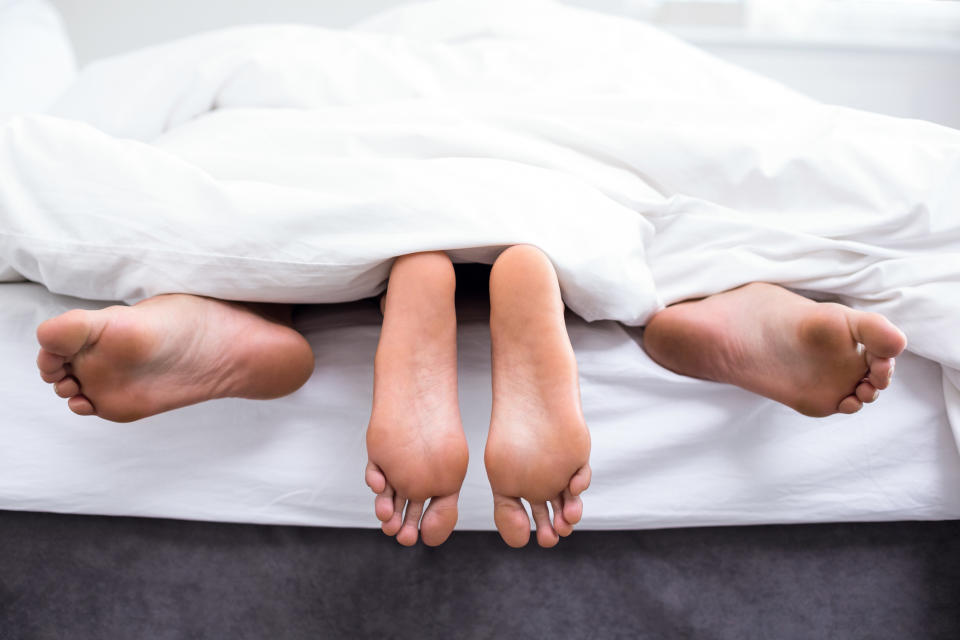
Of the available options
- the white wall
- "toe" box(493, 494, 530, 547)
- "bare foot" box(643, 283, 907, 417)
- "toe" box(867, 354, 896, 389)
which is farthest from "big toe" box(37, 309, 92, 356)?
the white wall

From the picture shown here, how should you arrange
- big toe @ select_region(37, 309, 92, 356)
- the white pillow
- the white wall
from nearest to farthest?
big toe @ select_region(37, 309, 92, 356) → the white pillow → the white wall

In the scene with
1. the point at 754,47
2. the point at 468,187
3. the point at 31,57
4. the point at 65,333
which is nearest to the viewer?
the point at 65,333

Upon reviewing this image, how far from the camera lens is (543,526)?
1.69ft

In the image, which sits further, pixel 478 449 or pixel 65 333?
pixel 478 449

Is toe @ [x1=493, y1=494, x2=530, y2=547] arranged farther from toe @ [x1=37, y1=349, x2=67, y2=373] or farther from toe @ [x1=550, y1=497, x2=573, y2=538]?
toe @ [x1=37, y1=349, x2=67, y2=373]

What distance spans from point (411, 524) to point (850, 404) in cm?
37

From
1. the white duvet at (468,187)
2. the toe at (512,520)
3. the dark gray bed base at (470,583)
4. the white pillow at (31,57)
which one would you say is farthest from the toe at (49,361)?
the white pillow at (31,57)

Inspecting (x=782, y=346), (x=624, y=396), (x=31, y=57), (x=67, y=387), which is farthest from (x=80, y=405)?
(x=31, y=57)

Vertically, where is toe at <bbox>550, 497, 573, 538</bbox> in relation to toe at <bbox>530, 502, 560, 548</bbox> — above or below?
above

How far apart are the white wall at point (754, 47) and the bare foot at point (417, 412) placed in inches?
58.1

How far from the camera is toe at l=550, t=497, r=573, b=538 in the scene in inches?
19.8

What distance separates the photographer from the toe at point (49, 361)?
1.56 feet

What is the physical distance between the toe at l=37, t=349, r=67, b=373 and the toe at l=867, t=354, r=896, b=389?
0.61 metres

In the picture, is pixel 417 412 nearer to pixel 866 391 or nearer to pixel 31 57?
pixel 866 391
